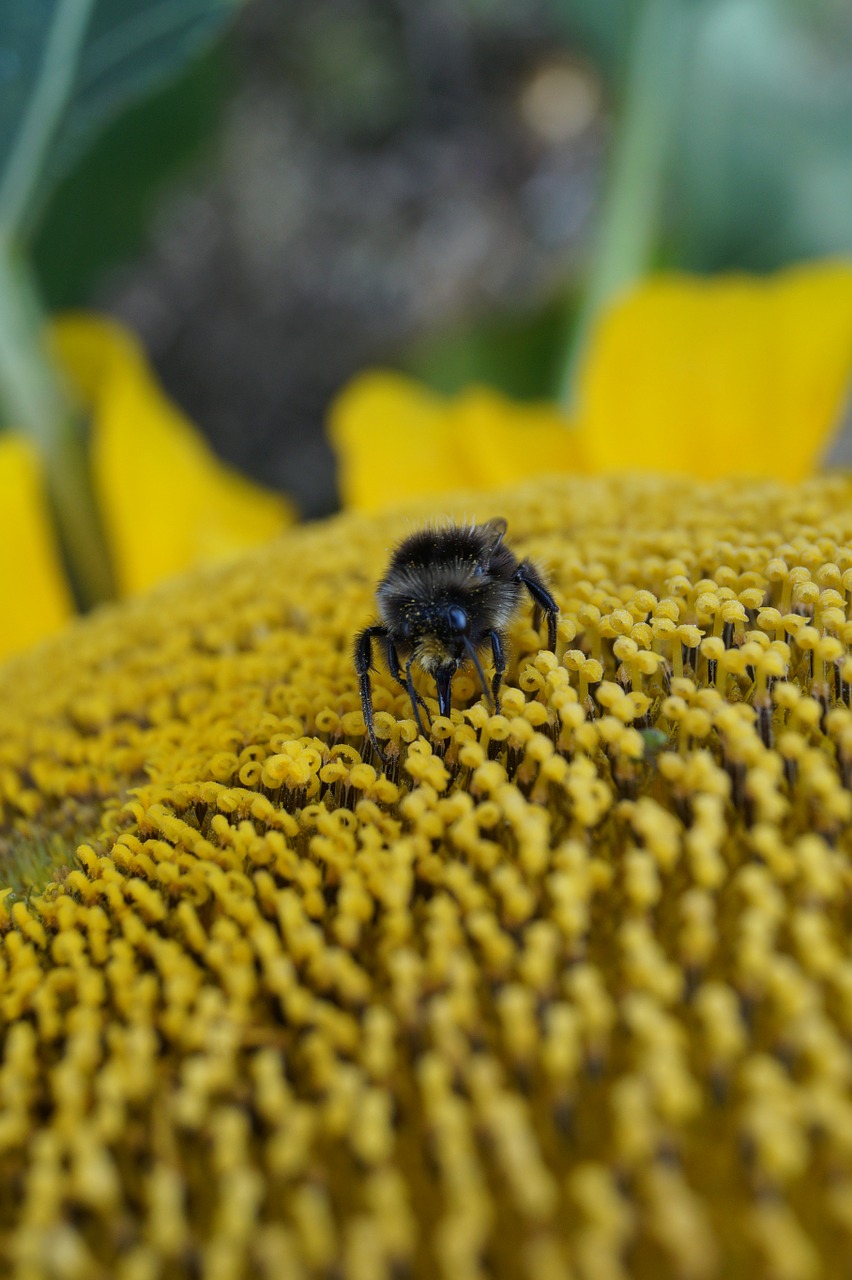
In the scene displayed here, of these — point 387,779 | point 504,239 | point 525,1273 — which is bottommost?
point 525,1273

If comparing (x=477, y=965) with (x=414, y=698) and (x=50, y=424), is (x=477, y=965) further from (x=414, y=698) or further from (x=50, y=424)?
(x=50, y=424)

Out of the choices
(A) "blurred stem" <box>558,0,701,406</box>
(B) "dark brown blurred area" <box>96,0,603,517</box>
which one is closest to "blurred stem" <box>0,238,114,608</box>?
(A) "blurred stem" <box>558,0,701,406</box>

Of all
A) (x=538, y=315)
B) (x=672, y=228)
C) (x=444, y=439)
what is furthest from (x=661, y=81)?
(x=444, y=439)

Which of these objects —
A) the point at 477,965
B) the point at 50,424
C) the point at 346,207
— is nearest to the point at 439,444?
the point at 50,424

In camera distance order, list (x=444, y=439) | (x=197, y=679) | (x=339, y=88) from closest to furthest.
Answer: (x=197, y=679) < (x=444, y=439) < (x=339, y=88)

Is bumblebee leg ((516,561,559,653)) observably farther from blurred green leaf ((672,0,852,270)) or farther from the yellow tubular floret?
blurred green leaf ((672,0,852,270))

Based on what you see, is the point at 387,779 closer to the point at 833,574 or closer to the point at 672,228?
the point at 833,574
